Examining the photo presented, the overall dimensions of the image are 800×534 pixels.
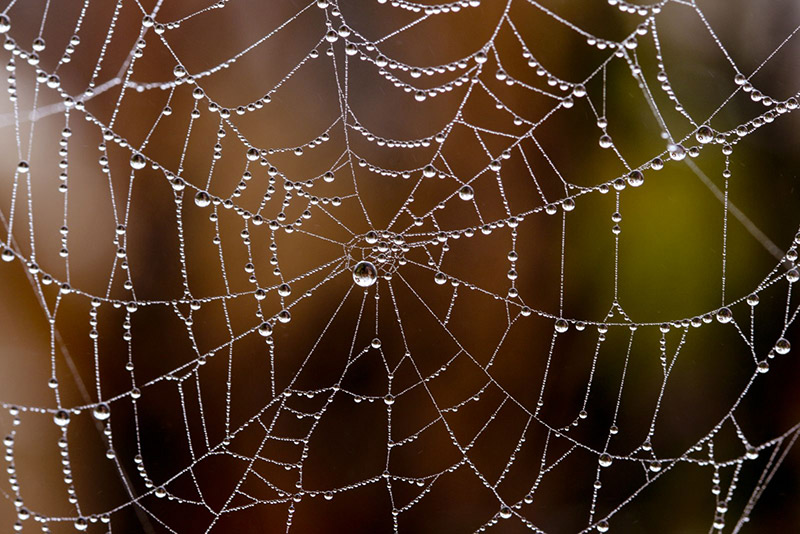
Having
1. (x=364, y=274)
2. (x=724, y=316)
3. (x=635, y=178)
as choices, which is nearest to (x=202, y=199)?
(x=364, y=274)

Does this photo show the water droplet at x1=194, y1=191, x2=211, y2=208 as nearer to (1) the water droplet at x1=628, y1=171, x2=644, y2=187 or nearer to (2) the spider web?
(2) the spider web

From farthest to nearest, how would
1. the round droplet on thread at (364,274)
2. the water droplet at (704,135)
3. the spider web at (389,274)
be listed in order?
1. the spider web at (389,274)
2. the round droplet on thread at (364,274)
3. the water droplet at (704,135)

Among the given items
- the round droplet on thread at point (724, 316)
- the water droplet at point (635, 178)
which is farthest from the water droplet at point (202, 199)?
the round droplet on thread at point (724, 316)

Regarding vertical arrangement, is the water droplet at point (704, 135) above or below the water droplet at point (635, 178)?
above

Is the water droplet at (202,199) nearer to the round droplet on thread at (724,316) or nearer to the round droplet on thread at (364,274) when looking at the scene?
the round droplet on thread at (364,274)

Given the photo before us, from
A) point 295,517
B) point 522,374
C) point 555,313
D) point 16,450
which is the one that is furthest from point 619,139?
point 16,450

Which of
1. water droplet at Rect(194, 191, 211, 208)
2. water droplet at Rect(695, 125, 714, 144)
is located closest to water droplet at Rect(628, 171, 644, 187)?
water droplet at Rect(695, 125, 714, 144)

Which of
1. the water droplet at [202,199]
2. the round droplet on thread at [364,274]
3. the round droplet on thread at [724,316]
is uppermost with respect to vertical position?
the water droplet at [202,199]

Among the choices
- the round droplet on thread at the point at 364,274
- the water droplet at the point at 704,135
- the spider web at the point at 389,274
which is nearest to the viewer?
the water droplet at the point at 704,135
